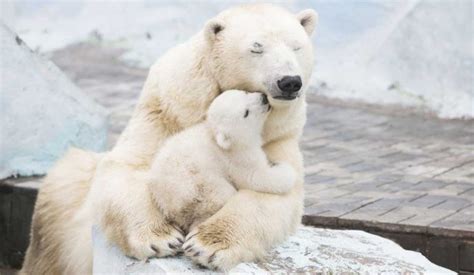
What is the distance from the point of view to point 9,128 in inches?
239

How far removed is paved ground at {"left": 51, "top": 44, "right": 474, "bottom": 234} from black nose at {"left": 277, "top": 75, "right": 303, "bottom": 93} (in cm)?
176

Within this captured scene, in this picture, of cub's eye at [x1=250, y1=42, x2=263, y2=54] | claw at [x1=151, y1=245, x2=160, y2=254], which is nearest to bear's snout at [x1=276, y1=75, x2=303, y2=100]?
cub's eye at [x1=250, y1=42, x2=263, y2=54]

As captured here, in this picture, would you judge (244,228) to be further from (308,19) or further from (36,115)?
(36,115)

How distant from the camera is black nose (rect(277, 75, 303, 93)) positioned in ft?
11.4

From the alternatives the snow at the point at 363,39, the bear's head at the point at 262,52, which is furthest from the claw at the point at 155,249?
the snow at the point at 363,39

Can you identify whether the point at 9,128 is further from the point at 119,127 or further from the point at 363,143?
the point at 363,143

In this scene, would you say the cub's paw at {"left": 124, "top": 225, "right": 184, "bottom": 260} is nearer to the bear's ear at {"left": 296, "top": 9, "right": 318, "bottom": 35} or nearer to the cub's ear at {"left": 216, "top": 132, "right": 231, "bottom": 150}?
the cub's ear at {"left": 216, "top": 132, "right": 231, "bottom": 150}

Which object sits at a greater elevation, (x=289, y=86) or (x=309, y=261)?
(x=289, y=86)

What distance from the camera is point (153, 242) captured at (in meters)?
3.60

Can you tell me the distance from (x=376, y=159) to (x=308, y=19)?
3132 mm

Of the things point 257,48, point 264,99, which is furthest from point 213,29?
point 264,99

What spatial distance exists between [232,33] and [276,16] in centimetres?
16

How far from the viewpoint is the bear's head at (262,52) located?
354 cm

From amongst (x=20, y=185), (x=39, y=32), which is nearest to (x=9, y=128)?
(x=20, y=185)
